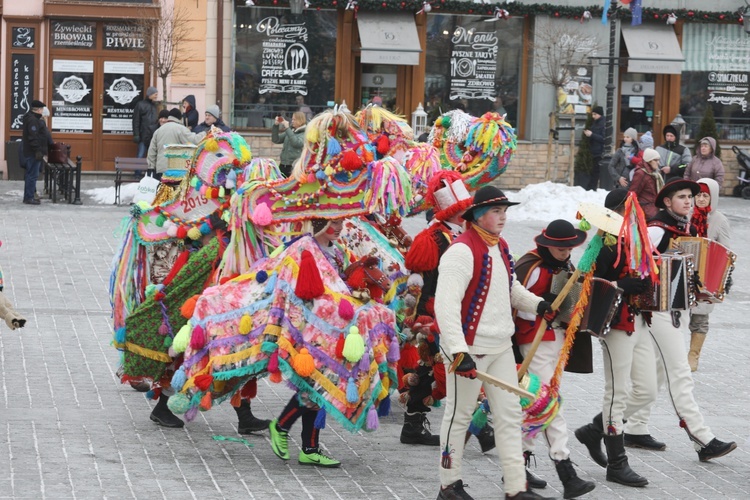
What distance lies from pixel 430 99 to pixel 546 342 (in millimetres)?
19126

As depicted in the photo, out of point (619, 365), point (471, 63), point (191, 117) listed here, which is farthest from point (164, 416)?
point (471, 63)

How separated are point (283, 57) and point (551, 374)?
18.7 metres

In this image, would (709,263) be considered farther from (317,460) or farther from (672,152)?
(672,152)

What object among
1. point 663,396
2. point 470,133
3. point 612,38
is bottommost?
point 663,396

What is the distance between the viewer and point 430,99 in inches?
1019

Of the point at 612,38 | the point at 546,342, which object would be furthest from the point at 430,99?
the point at 546,342

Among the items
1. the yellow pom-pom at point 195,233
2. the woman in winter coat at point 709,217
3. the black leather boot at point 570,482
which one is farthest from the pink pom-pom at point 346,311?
the woman in winter coat at point 709,217

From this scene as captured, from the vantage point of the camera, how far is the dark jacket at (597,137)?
77.5 feet

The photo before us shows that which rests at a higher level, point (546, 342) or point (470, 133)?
point (470, 133)

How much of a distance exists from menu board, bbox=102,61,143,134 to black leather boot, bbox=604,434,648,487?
725 inches

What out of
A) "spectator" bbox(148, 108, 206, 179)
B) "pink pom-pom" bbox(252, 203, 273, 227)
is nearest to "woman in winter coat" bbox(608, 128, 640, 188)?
"spectator" bbox(148, 108, 206, 179)

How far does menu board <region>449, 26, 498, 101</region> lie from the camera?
2581cm

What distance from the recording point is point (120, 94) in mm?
24406

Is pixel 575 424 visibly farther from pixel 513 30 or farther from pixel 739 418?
pixel 513 30
